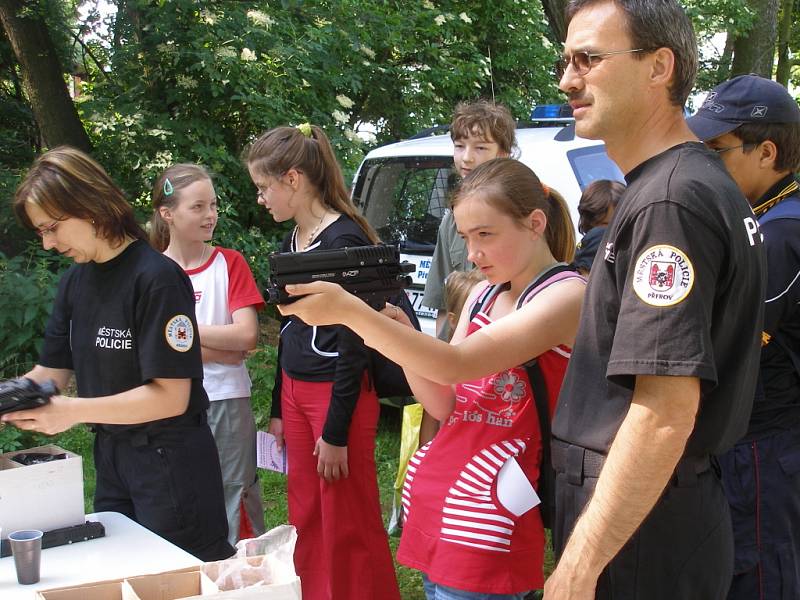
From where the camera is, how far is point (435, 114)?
969cm

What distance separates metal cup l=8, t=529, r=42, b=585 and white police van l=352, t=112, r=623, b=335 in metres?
3.00

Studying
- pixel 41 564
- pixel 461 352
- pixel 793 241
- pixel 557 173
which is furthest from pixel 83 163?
pixel 557 173

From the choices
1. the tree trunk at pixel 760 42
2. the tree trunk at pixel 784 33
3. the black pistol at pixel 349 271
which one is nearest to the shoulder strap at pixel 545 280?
the black pistol at pixel 349 271

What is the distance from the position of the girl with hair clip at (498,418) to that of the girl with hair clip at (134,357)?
697 mm

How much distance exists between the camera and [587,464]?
6.04 feet

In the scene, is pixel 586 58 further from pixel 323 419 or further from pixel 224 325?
pixel 224 325

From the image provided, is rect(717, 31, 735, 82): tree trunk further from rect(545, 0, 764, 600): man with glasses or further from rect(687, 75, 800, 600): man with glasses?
rect(545, 0, 764, 600): man with glasses

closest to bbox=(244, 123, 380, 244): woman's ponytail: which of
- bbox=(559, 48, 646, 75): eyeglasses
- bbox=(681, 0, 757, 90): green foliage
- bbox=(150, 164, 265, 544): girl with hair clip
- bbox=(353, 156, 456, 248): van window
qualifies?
bbox=(150, 164, 265, 544): girl with hair clip

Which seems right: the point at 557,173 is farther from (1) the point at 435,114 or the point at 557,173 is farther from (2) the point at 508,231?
(1) the point at 435,114

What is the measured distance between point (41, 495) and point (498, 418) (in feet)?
4.23

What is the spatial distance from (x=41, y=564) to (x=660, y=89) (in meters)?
1.94

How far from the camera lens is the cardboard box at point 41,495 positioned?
2.43m

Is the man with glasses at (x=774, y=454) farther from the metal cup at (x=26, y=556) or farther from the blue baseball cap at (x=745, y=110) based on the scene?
the metal cup at (x=26, y=556)

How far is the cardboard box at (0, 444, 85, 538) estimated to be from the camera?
2430mm
